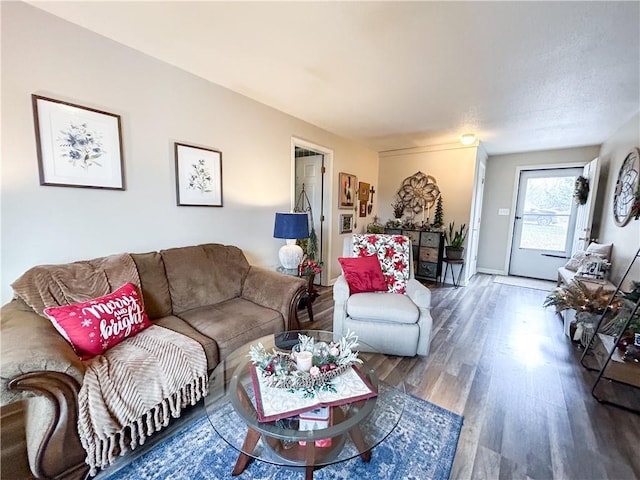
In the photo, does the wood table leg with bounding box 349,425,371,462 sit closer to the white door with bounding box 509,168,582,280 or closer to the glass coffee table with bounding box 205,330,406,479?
the glass coffee table with bounding box 205,330,406,479

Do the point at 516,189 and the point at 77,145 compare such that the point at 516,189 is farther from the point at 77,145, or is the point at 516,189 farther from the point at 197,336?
the point at 77,145

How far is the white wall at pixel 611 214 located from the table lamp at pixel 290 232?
10.2ft

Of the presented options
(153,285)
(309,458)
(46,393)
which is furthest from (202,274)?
(309,458)

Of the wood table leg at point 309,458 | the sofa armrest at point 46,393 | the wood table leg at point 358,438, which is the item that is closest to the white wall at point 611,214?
the wood table leg at point 358,438

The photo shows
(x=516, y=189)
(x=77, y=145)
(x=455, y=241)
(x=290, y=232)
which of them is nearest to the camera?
(x=77, y=145)

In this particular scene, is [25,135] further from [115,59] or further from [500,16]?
[500,16]

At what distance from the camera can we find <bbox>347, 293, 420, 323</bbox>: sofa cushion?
2.13m

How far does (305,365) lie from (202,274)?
129 centimetres

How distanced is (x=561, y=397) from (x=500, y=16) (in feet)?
7.89

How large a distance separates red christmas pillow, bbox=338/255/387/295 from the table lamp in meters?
0.54

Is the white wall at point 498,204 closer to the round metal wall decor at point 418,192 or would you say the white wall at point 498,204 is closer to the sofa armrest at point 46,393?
the round metal wall decor at point 418,192

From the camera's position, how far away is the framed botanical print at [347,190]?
4113 millimetres

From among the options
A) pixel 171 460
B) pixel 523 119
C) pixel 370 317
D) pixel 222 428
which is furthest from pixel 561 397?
pixel 523 119

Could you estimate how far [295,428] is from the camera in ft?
3.48
